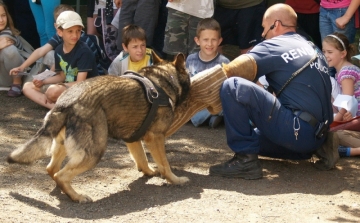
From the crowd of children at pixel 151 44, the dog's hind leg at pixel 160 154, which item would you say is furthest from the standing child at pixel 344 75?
the dog's hind leg at pixel 160 154

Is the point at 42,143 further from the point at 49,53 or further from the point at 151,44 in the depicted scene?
the point at 151,44

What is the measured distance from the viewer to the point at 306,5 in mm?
8469

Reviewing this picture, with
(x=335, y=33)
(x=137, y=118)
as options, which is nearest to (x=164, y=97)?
→ (x=137, y=118)

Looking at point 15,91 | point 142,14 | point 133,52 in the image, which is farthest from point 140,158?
point 15,91

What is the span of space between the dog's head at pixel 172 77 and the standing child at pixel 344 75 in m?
1.83

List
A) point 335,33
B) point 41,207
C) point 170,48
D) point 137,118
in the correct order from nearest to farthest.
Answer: point 41,207
point 137,118
point 335,33
point 170,48

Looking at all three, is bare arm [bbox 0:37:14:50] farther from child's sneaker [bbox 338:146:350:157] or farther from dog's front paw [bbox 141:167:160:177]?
child's sneaker [bbox 338:146:350:157]

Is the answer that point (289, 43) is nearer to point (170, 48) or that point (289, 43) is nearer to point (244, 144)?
point (244, 144)

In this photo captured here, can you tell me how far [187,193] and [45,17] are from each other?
446cm

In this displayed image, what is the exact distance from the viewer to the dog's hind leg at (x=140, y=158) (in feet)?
20.0

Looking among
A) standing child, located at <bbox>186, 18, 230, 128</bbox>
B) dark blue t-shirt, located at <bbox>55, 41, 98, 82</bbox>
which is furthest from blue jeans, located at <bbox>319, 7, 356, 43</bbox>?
dark blue t-shirt, located at <bbox>55, 41, 98, 82</bbox>

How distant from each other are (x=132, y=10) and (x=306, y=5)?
86.5 inches

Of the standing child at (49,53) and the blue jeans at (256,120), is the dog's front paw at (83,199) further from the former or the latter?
the standing child at (49,53)

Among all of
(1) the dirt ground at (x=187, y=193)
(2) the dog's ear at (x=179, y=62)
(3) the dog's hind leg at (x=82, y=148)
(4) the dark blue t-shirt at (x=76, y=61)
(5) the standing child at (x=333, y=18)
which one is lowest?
(1) the dirt ground at (x=187, y=193)
